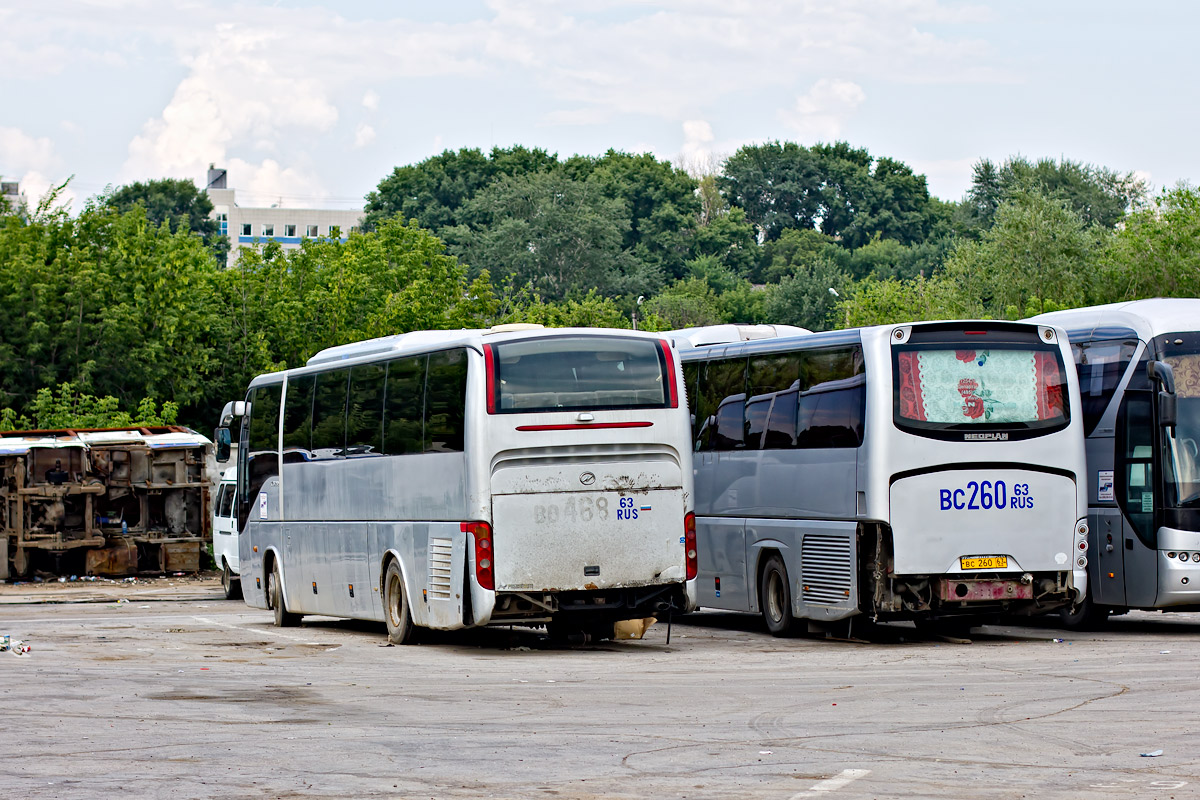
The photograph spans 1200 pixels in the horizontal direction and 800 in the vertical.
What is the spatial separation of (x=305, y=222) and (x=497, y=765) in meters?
172

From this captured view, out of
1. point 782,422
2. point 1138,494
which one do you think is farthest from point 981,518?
point 782,422

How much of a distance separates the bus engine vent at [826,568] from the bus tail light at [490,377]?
3979 mm

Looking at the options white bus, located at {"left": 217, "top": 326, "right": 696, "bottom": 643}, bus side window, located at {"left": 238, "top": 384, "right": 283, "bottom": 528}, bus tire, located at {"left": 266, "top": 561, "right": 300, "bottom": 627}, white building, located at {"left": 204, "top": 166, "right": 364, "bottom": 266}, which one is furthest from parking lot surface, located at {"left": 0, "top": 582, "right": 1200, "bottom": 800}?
white building, located at {"left": 204, "top": 166, "right": 364, "bottom": 266}

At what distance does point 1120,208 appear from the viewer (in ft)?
356

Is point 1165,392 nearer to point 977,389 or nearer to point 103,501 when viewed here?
point 977,389

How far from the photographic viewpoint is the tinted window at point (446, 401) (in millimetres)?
16656

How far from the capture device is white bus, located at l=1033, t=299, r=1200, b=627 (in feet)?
59.9

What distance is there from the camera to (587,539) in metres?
16.8

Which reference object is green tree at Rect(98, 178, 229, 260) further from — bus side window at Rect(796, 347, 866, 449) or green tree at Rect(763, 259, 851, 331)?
bus side window at Rect(796, 347, 866, 449)

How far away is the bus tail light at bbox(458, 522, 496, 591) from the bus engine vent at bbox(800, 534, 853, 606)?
12.1ft

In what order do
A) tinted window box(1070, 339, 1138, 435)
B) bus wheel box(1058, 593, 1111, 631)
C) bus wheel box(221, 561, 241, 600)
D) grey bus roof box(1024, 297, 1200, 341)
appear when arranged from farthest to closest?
1. bus wheel box(221, 561, 241, 600)
2. bus wheel box(1058, 593, 1111, 631)
3. tinted window box(1070, 339, 1138, 435)
4. grey bus roof box(1024, 297, 1200, 341)

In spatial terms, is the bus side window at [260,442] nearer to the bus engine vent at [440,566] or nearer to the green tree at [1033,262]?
the bus engine vent at [440,566]

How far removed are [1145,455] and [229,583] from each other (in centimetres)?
1688

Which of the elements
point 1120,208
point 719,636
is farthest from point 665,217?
point 719,636
